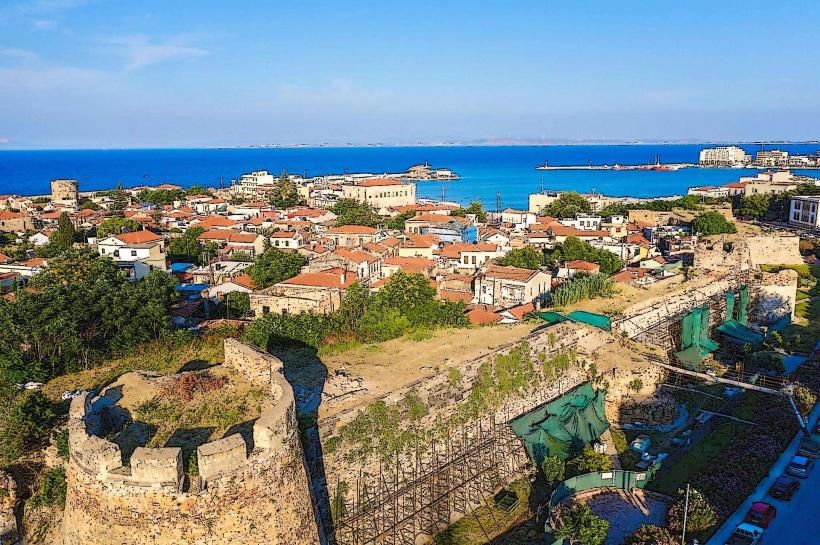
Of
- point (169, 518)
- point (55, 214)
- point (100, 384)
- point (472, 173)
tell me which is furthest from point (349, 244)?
point (472, 173)

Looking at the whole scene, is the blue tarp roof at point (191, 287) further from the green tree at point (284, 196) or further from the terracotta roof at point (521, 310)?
the green tree at point (284, 196)

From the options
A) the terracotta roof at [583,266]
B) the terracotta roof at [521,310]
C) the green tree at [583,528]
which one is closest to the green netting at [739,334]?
the terracotta roof at [521,310]

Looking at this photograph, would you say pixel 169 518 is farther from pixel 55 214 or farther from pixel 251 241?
pixel 55 214

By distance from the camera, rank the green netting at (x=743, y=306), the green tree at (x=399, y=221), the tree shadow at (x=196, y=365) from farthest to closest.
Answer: the green tree at (x=399, y=221), the green netting at (x=743, y=306), the tree shadow at (x=196, y=365)

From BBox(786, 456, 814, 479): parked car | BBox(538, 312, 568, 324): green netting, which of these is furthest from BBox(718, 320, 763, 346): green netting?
BBox(786, 456, 814, 479): parked car

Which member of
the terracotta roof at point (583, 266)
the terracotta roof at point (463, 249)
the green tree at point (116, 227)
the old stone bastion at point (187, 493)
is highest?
the old stone bastion at point (187, 493)

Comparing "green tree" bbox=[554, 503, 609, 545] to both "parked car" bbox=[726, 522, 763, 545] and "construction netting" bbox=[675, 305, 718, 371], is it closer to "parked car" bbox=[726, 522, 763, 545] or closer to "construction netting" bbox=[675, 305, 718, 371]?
"parked car" bbox=[726, 522, 763, 545]
